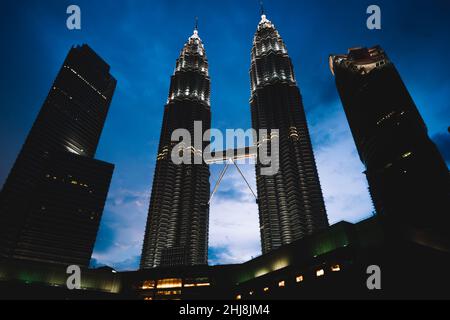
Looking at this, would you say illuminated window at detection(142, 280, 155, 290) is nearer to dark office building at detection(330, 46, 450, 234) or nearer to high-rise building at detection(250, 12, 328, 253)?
high-rise building at detection(250, 12, 328, 253)

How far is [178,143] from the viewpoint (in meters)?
177

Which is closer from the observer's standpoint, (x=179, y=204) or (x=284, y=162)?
(x=284, y=162)

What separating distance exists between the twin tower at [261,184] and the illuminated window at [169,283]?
101 feet

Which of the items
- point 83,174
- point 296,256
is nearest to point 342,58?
point 296,256

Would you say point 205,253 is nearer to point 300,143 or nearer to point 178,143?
point 178,143

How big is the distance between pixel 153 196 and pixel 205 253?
41.4m

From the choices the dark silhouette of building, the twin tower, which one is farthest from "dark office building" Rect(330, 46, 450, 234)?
the dark silhouette of building

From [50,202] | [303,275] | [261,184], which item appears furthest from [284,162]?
[50,202]

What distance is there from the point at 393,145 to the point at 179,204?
104 meters

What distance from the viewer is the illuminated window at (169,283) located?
340 ft

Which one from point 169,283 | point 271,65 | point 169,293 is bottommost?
point 169,293

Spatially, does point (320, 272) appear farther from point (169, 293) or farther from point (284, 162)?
point (284, 162)

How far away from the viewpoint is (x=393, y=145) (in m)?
122
